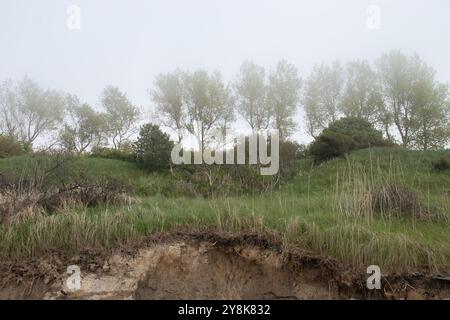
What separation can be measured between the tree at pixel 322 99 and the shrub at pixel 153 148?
14675 mm

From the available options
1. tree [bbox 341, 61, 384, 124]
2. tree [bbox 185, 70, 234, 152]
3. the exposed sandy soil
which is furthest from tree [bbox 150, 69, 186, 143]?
the exposed sandy soil

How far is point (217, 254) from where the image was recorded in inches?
233

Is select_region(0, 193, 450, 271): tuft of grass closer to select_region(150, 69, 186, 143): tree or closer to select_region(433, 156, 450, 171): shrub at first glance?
select_region(433, 156, 450, 171): shrub

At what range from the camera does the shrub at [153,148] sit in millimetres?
16469

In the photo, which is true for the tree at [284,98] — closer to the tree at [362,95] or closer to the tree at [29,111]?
the tree at [362,95]

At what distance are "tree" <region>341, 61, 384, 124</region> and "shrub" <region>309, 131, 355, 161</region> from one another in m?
10.1

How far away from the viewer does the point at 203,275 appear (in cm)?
579

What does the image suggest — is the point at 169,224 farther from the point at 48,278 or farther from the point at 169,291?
the point at 48,278

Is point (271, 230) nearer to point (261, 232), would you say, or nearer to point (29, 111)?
point (261, 232)

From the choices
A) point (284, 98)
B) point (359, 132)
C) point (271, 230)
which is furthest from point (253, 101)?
point (271, 230)

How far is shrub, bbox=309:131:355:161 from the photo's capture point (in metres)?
17.5

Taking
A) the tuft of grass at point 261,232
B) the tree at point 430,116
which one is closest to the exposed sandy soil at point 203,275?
the tuft of grass at point 261,232

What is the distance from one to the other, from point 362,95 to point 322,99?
8.89ft
